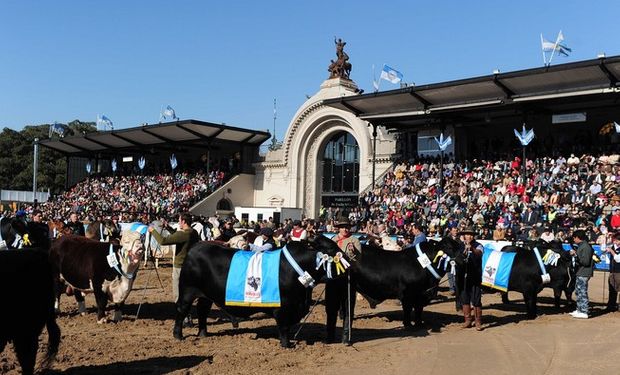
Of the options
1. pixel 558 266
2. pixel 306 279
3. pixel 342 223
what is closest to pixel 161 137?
pixel 558 266

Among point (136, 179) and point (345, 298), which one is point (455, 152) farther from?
point (136, 179)

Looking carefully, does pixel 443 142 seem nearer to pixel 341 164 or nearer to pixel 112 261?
pixel 341 164

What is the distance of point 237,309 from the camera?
927 centimetres

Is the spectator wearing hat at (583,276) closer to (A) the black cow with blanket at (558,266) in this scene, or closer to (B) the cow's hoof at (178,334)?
(A) the black cow with blanket at (558,266)

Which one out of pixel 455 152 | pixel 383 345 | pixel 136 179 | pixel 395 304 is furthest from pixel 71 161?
pixel 383 345

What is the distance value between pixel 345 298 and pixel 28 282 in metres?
4.87

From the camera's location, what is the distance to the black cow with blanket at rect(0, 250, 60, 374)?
6.59 meters

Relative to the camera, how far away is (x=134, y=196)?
155 feet

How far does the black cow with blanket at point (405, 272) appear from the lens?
1058 cm

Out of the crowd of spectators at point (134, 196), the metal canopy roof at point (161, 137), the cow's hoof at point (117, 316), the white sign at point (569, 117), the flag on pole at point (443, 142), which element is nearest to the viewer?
the cow's hoof at point (117, 316)

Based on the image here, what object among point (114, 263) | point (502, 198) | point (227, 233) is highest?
point (502, 198)

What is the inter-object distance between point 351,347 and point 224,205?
3490cm

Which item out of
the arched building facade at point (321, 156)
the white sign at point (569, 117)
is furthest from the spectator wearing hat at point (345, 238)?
the arched building facade at point (321, 156)

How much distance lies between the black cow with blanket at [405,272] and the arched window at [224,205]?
32702mm
